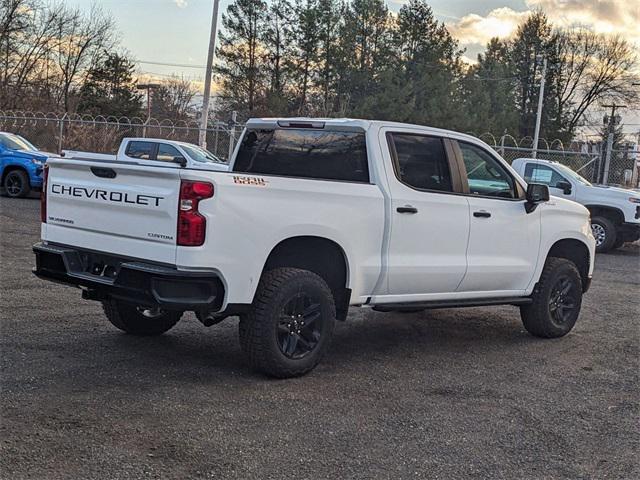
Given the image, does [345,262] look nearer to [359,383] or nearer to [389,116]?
[359,383]

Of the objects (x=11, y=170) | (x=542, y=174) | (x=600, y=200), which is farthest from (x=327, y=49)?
(x=600, y=200)

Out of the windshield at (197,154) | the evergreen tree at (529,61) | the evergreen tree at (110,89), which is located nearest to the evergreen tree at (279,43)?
the evergreen tree at (110,89)

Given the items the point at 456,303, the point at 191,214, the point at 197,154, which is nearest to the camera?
the point at 191,214

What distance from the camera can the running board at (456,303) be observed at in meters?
6.08

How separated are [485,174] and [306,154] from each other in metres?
1.78

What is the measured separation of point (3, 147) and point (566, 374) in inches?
616

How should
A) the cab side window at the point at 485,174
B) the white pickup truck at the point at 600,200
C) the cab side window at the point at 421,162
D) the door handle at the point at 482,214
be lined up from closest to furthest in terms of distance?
the cab side window at the point at 421,162 → the door handle at the point at 482,214 → the cab side window at the point at 485,174 → the white pickup truck at the point at 600,200

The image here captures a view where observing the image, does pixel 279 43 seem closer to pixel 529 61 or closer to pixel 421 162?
pixel 529 61

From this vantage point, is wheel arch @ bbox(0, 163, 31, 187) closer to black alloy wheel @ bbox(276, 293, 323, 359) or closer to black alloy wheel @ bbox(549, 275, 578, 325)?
black alloy wheel @ bbox(549, 275, 578, 325)

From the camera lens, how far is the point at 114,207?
5227 millimetres

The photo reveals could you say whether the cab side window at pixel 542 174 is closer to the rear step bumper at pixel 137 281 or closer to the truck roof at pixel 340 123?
the truck roof at pixel 340 123

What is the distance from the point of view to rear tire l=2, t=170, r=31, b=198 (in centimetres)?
1809

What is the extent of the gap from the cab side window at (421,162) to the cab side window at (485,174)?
11.3 inches

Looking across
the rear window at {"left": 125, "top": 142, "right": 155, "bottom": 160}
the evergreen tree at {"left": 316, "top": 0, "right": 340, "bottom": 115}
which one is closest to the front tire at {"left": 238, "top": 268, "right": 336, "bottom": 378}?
the rear window at {"left": 125, "top": 142, "right": 155, "bottom": 160}
